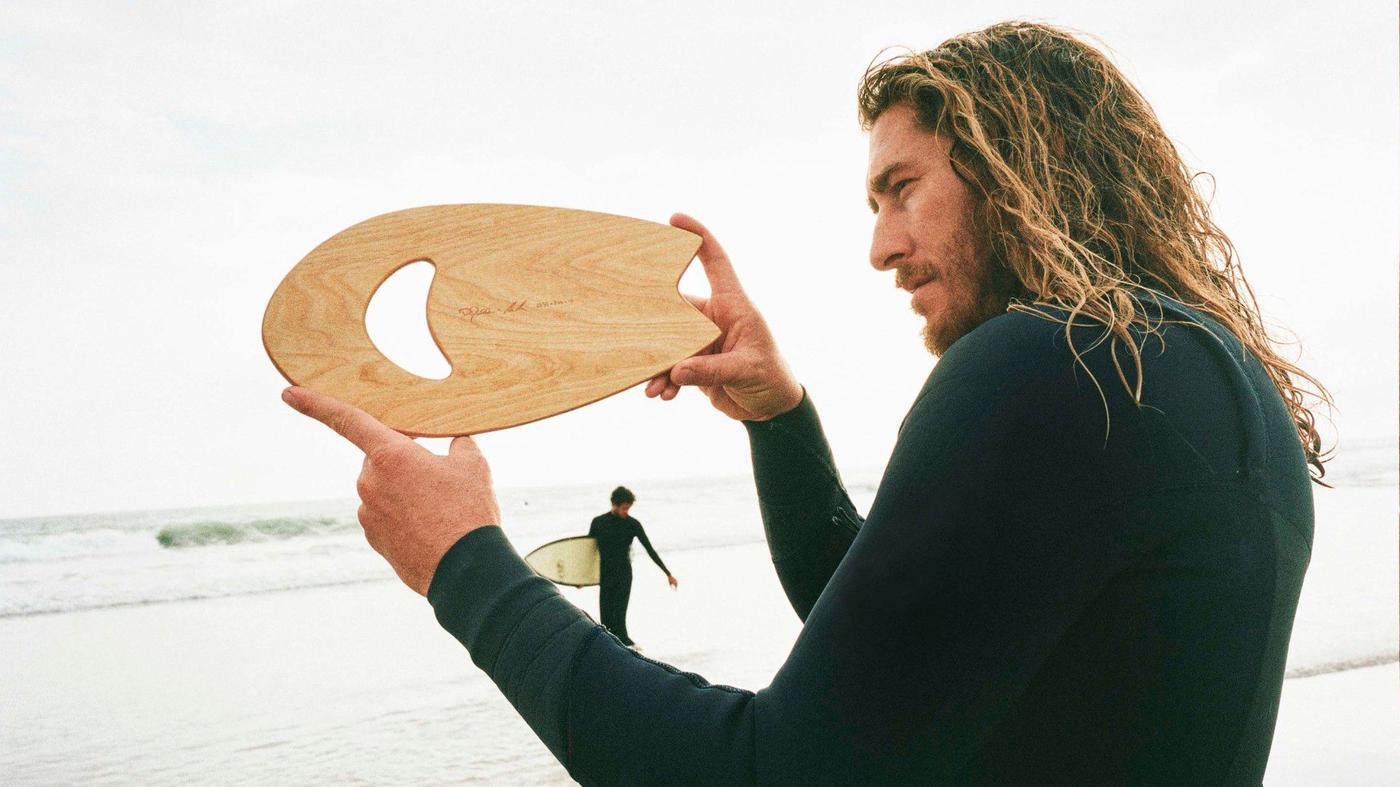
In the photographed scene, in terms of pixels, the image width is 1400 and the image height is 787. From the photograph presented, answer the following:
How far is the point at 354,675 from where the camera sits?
8.48 meters

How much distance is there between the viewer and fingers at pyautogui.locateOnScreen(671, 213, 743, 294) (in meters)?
1.48

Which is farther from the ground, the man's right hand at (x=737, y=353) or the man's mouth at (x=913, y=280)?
the man's mouth at (x=913, y=280)

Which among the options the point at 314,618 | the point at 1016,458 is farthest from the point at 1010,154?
the point at 314,618

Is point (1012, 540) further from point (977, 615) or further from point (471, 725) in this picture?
point (471, 725)

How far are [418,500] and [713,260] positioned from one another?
0.69 m

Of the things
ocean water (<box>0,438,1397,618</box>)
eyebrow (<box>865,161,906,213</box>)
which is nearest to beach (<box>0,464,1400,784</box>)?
ocean water (<box>0,438,1397,618</box>)

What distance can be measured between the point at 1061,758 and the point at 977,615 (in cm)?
17

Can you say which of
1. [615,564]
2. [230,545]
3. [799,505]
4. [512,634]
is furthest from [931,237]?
[230,545]

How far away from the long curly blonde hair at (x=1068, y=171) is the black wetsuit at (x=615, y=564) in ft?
19.9

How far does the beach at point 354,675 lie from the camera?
5949mm

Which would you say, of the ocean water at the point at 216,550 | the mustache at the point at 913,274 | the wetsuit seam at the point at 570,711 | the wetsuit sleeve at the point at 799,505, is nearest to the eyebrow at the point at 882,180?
the mustache at the point at 913,274

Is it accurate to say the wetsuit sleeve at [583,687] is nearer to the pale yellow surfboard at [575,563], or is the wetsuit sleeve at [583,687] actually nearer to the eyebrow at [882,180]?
the eyebrow at [882,180]

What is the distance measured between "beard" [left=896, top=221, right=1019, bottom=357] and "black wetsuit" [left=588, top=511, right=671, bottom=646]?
6089mm

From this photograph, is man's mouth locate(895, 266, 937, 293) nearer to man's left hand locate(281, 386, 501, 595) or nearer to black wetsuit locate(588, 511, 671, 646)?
man's left hand locate(281, 386, 501, 595)
